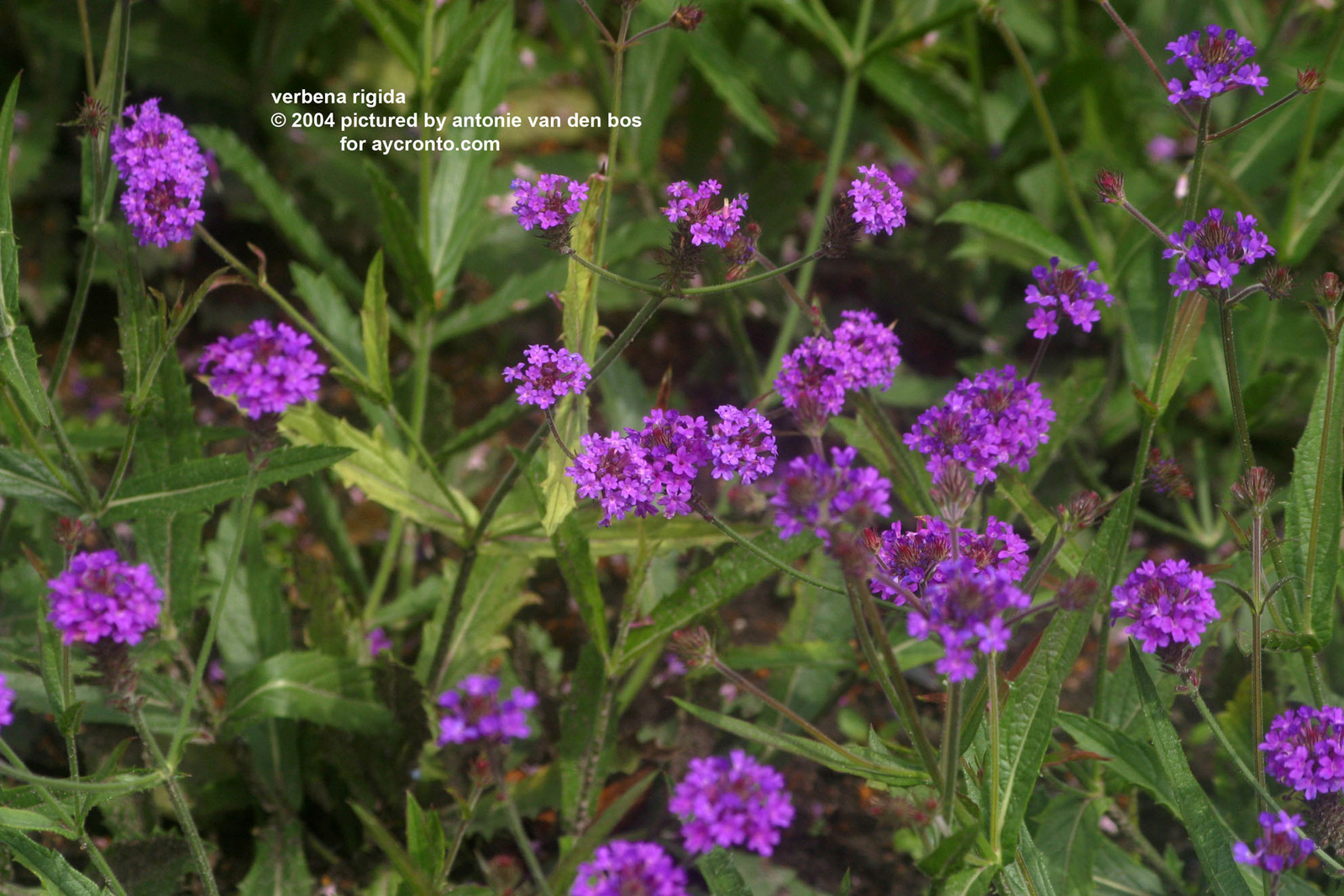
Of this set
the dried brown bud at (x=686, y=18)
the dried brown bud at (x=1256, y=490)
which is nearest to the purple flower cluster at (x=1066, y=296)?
the dried brown bud at (x=1256, y=490)

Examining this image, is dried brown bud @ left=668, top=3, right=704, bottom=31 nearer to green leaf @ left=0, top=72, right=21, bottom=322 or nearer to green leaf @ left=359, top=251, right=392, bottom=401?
Result: green leaf @ left=359, top=251, right=392, bottom=401

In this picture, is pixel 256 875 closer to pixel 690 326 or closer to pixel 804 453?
pixel 804 453

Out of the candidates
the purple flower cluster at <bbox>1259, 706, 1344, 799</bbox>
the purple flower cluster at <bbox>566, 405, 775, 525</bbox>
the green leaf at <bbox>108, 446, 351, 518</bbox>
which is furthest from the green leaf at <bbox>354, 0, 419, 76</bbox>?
the purple flower cluster at <bbox>1259, 706, 1344, 799</bbox>

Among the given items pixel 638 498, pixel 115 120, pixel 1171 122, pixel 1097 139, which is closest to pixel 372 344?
pixel 115 120

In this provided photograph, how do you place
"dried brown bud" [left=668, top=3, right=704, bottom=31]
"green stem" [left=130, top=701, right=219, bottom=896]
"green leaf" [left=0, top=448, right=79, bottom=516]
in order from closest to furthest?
1. "green stem" [left=130, top=701, right=219, bottom=896]
2. "dried brown bud" [left=668, top=3, right=704, bottom=31]
3. "green leaf" [left=0, top=448, right=79, bottom=516]

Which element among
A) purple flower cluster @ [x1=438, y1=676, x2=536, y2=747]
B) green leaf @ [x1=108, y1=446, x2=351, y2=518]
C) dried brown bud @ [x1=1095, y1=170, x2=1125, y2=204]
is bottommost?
purple flower cluster @ [x1=438, y1=676, x2=536, y2=747]

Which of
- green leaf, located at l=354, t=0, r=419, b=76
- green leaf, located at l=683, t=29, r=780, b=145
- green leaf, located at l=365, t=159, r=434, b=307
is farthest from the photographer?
green leaf, located at l=683, t=29, r=780, b=145

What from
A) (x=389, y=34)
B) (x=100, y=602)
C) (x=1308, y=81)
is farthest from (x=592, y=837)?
(x=389, y=34)
